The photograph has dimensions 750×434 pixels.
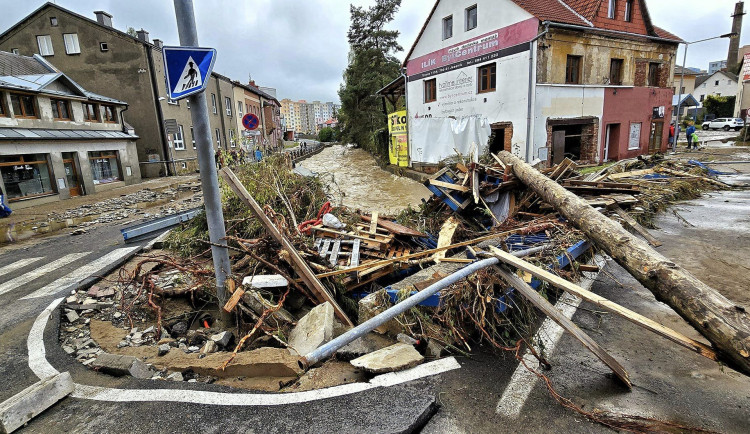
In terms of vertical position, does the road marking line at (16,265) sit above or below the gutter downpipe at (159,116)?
below

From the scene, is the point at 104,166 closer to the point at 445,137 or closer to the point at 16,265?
the point at 16,265

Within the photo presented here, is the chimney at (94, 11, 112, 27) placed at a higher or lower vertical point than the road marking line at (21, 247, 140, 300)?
higher

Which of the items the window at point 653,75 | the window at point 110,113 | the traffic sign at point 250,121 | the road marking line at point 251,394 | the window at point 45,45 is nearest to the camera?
the road marking line at point 251,394

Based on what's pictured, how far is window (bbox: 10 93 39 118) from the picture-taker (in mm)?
16578

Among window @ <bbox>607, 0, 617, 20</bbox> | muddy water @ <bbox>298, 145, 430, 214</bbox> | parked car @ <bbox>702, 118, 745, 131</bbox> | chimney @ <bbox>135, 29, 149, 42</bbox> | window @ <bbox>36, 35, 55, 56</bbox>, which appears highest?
chimney @ <bbox>135, 29, 149, 42</bbox>

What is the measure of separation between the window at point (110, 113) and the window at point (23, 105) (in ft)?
14.6

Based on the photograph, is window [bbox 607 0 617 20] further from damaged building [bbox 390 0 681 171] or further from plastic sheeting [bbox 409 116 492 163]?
Result: plastic sheeting [bbox 409 116 492 163]

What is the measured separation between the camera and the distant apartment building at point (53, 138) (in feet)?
52.6

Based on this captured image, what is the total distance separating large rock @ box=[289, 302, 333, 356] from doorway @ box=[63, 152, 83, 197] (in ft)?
67.5

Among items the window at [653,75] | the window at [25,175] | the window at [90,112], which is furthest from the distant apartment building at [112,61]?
the window at [653,75]

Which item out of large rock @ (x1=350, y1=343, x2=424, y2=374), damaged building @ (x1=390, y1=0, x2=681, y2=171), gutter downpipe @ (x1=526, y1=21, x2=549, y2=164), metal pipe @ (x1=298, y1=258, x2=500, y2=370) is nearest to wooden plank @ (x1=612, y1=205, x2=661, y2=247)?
metal pipe @ (x1=298, y1=258, x2=500, y2=370)

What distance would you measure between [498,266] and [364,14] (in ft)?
142

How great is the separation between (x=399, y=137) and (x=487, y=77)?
6331mm

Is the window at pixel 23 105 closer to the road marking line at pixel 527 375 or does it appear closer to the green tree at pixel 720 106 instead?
the road marking line at pixel 527 375
